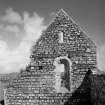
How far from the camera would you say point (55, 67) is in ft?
35.1

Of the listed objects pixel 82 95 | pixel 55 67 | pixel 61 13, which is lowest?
pixel 82 95

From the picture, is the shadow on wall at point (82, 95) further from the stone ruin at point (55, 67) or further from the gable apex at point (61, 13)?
the gable apex at point (61, 13)

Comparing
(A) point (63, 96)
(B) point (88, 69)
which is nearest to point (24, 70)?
(A) point (63, 96)

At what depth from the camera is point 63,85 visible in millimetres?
10898

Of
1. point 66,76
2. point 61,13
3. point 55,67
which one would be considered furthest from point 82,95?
point 61,13

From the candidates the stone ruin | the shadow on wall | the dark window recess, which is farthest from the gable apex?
the shadow on wall

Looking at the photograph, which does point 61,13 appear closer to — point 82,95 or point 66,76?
point 66,76

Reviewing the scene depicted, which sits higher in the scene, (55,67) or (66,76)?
(55,67)

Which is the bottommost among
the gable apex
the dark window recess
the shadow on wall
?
the shadow on wall

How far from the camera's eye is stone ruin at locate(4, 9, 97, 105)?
10.6 m

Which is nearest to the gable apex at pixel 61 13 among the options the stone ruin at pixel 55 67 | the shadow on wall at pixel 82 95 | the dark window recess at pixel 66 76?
the stone ruin at pixel 55 67

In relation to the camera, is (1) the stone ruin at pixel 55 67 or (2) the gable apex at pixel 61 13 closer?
(1) the stone ruin at pixel 55 67

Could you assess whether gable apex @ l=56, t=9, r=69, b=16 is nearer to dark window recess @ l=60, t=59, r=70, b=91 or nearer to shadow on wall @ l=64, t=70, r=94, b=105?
dark window recess @ l=60, t=59, r=70, b=91

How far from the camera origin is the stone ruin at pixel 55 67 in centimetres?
1056
